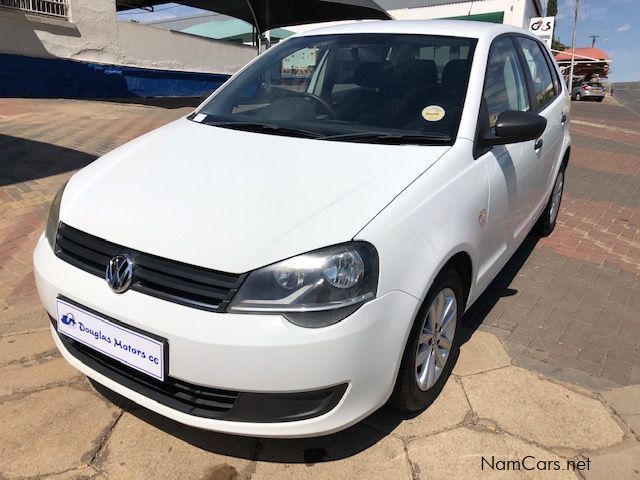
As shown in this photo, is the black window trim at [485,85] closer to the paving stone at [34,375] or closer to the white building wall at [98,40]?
the paving stone at [34,375]

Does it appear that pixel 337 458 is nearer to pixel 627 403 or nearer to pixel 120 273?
pixel 120 273

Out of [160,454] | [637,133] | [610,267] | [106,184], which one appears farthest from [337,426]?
[637,133]

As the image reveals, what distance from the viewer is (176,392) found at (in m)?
1.96

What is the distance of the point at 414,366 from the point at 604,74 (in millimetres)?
54035

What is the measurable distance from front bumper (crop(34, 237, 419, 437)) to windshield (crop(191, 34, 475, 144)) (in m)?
1.02

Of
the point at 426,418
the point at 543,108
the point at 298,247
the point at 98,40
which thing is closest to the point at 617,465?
the point at 426,418

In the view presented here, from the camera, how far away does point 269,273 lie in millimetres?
1799

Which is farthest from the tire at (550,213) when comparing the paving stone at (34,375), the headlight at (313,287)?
the paving stone at (34,375)

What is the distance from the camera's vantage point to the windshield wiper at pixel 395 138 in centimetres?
249

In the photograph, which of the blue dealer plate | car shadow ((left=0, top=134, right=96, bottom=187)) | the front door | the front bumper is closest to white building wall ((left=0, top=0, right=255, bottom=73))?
car shadow ((left=0, top=134, right=96, bottom=187))

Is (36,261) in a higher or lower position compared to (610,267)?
higher

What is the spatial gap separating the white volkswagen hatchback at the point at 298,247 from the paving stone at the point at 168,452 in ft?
0.92

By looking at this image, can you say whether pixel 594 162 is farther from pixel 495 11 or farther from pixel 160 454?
pixel 495 11

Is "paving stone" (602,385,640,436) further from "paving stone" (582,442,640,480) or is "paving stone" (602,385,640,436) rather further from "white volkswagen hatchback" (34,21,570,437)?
"white volkswagen hatchback" (34,21,570,437)
